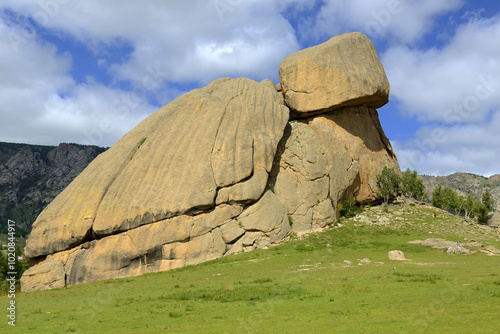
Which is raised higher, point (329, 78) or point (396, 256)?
point (329, 78)

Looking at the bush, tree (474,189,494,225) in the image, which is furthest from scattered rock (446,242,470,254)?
tree (474,189,494,225)

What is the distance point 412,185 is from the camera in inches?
2485

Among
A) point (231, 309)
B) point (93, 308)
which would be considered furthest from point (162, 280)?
point (231, 309)

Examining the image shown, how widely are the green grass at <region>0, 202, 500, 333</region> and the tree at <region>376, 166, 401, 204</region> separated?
1962 cm

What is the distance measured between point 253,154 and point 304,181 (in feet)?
28.3

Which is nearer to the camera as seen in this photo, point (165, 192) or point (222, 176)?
point (165, 192)

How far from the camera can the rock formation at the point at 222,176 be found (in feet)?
122

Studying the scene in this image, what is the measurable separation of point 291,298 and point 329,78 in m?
38.8

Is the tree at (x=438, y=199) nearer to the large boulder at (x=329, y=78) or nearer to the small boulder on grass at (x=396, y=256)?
the large boulder at (x=329, y=78)

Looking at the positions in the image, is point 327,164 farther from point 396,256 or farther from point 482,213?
point 482,213

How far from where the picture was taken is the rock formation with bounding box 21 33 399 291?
1462 inches

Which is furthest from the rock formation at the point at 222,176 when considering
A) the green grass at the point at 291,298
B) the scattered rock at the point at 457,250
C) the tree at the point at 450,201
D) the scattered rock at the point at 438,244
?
the tree at the point at 450,201

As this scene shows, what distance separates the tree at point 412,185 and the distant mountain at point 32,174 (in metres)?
135

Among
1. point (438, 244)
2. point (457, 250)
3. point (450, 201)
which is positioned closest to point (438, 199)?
point (450, 201)
